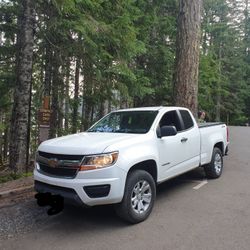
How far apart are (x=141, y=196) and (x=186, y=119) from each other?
8.36 ft

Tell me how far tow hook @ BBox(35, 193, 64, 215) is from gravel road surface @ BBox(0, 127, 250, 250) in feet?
Answer: 0.69

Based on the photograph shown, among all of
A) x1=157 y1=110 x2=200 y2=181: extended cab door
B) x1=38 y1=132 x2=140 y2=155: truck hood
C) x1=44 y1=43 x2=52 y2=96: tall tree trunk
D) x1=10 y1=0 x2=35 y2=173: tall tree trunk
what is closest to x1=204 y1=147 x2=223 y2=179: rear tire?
x1=157 y1=110 x2=200 y2=181: extended cab door

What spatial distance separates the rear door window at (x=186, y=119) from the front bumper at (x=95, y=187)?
273 cm

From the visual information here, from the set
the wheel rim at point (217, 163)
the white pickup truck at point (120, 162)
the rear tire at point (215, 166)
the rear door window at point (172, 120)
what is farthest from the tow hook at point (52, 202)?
the wheel rim at point (217, 163)

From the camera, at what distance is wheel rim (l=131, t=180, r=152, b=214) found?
5.24 metres

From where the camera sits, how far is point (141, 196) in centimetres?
539

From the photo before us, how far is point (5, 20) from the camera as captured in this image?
10727 mm

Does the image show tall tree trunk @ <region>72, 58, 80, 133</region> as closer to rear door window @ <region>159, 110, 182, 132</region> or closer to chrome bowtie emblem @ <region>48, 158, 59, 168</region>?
rear door window @ <region>159, 110, 182, 132</region>

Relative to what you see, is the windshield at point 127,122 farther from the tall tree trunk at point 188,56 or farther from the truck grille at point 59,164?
the tall tree trunk at point 188,56

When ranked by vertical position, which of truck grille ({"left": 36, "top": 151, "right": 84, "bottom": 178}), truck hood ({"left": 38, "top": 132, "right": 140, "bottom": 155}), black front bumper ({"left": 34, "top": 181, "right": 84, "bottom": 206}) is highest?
truck hood ({"left": 38, "top": 132, "right": 140, "bottom": 155})

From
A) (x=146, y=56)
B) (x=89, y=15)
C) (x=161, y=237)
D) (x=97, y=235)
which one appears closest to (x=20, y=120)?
(x=89, y=15)

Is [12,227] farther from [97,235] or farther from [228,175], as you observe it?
[228,175]

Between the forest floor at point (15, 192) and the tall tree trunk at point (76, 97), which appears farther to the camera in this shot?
the tall tree trunk at point (76, 97)

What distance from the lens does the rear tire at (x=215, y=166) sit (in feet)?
26.4
